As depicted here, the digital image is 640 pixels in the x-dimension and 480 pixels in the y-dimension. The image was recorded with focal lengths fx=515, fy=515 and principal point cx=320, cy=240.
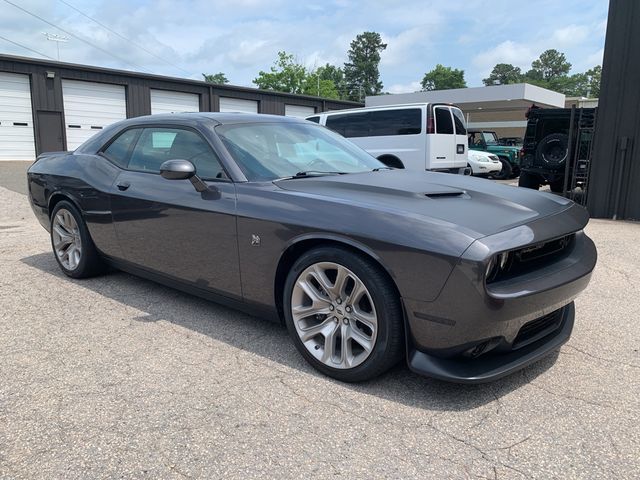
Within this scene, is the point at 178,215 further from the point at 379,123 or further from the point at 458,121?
the point at 458,121

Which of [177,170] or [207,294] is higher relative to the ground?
[177,170]

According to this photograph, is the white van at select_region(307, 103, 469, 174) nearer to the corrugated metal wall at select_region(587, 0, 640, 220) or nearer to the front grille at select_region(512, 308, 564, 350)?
the corrugated metal wall at select_region(587, 0, 640, 220)

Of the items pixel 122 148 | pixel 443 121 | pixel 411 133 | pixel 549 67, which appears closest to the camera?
pixel 122 148

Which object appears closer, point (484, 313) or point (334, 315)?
point (484, 313)

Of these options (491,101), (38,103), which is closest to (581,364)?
(38,103)

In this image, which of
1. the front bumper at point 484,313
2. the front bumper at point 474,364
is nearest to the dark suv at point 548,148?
the front bumper at point 484,313

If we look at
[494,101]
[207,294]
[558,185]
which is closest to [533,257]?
[207,294]

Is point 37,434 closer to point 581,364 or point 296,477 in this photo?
point 296,477

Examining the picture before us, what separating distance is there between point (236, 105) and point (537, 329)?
2808 centimetres

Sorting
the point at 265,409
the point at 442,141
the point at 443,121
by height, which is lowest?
the point at 265,409

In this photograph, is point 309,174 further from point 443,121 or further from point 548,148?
point 548,148

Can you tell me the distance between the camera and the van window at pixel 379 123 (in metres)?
11.4

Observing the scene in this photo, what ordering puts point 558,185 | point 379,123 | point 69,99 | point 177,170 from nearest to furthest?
point 177,170, point 379,123, point 558,185, point 69,99

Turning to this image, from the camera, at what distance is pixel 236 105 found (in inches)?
1144
